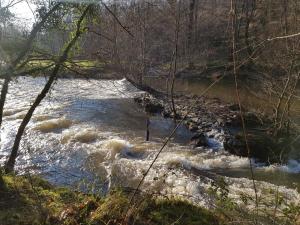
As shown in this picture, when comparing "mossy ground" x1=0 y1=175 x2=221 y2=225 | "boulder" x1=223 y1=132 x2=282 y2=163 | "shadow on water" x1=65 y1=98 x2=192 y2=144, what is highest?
"mossy ground" x1=0 y1=175 x2=221 y2=225

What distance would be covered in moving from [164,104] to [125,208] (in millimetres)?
17163

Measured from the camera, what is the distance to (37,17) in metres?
7.30

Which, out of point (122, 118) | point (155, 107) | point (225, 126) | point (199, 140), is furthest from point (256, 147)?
point (155, 107)

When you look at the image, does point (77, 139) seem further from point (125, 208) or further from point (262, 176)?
point (125, 208)

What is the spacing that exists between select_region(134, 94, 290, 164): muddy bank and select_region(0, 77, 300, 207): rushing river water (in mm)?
354

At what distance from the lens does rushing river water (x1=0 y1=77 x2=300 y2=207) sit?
10359mm

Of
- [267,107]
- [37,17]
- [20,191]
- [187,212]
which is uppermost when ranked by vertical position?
[37,17]

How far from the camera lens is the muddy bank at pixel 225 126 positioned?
1311 cm

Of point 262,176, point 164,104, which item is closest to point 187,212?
point 262,176

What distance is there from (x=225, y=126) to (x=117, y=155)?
605 cm

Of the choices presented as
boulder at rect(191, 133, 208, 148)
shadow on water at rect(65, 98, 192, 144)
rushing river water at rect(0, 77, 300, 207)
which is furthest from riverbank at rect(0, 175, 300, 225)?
shadow on water at rect(65, 98, 192, 144)

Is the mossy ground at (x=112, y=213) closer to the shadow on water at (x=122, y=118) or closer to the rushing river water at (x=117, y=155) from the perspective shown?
the rushing river water at (x=117, y=155)

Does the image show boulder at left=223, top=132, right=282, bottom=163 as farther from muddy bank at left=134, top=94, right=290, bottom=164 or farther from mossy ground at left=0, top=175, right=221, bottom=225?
mossy ground at left=0, top=175, right=221, bottom=225

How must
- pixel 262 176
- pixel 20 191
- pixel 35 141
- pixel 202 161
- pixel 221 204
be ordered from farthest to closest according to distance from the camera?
pixel 35 141, pixel 202 161, pixel 262 176, pixel 20 191, pixel 221 204
